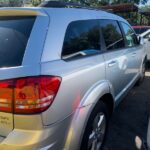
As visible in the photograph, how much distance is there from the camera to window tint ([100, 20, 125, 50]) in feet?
12.7

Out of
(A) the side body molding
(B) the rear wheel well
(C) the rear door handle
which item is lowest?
(B) the rear wheel well

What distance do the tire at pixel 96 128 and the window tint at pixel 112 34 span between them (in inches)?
35.1

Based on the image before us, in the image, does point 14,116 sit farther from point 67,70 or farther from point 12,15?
point 12,15

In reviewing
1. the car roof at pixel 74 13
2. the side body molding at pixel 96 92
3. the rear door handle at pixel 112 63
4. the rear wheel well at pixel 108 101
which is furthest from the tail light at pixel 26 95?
the rear door handle at pixel 112 63

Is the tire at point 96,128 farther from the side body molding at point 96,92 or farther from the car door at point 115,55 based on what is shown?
the car door at point 115,55

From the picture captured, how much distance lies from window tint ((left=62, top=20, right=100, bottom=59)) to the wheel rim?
0.76m

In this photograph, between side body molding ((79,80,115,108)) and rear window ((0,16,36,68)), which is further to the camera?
side body molding ((79,80,115,108))

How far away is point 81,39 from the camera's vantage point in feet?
10.3

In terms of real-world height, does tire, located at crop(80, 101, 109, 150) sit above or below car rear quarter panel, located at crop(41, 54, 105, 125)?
below

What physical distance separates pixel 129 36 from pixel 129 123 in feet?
5.19

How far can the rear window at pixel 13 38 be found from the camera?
240 cm

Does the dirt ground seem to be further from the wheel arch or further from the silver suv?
the wheel arch

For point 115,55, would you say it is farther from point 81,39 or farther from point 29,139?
point 29,139

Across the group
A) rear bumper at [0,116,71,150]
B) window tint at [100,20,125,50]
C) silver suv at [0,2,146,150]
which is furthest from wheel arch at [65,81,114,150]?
window tint at [100,20,125,50]
